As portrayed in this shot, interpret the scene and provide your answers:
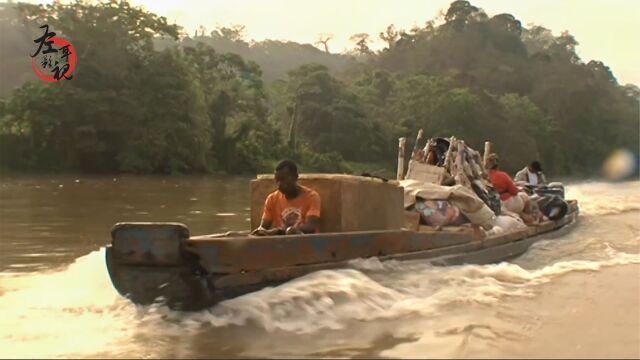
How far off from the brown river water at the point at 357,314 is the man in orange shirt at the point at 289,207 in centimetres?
51

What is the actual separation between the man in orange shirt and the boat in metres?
0.18

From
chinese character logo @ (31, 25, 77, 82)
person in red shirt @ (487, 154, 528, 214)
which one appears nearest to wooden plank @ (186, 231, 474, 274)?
person in red shirt @ (487, 154, 528, 214)

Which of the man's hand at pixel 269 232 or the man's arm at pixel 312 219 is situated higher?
the man's arm at pixel 312 219

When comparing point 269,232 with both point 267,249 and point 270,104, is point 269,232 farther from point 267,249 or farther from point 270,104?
point 270,104

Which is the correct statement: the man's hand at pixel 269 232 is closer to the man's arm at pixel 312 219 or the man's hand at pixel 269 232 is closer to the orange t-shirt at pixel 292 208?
the man's arm at pixel 312 219

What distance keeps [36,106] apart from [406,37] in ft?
170

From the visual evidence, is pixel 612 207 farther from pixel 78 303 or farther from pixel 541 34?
pixel 541 34

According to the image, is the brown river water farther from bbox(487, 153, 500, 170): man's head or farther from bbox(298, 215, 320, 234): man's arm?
bbox(487, 153, 500, 170): man's head

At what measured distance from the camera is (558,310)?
598 centimetres

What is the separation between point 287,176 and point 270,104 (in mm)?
41596

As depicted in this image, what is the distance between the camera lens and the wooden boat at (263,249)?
5.25 meters

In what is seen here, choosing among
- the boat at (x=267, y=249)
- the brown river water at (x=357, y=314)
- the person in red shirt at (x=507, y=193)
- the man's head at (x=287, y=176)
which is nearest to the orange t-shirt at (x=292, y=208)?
the man's head at (x=287, y=176)

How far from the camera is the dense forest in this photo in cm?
3072

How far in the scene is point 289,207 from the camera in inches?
257
